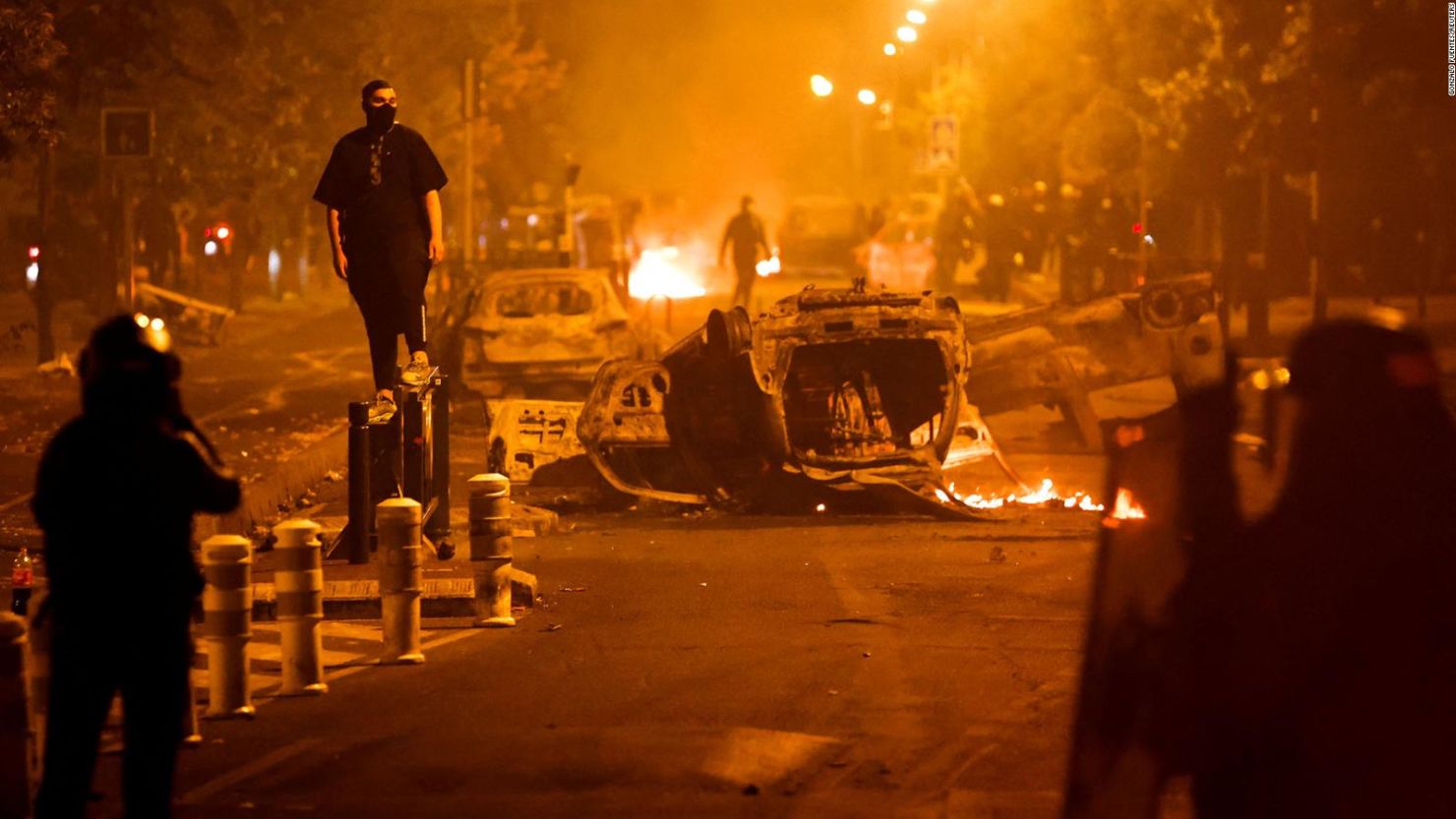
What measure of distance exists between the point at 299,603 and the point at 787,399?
753cm

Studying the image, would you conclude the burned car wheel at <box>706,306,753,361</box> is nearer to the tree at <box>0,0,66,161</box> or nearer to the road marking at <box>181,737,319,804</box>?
the road marking at <box>181,737,319,804</box>

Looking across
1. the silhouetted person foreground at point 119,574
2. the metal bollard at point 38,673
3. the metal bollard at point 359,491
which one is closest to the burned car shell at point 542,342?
the metal bollard at point 359,491

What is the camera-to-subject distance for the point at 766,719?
838 centimetres

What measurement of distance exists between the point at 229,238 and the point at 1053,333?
33307 mm

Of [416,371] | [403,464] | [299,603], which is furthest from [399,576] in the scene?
[416,371]

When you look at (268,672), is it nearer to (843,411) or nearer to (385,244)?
(385,244)

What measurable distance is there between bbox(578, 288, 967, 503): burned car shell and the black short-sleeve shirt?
8.60 ft

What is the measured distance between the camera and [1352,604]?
428 cm

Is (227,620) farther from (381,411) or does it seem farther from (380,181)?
(380,181)

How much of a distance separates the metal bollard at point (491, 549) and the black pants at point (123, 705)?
456 centimetres

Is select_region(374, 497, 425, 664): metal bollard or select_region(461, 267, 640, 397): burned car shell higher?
select_region(461, 267, 640, 397): burned car shell

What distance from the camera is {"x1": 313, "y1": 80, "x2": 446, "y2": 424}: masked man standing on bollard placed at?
12836 mm

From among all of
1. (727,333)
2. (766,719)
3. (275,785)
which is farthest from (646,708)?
(727,333)

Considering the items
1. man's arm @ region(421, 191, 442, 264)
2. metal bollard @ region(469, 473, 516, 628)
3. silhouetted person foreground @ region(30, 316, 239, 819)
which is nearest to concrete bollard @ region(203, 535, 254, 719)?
metal bollard @ region(469, 473, 516, 628)
